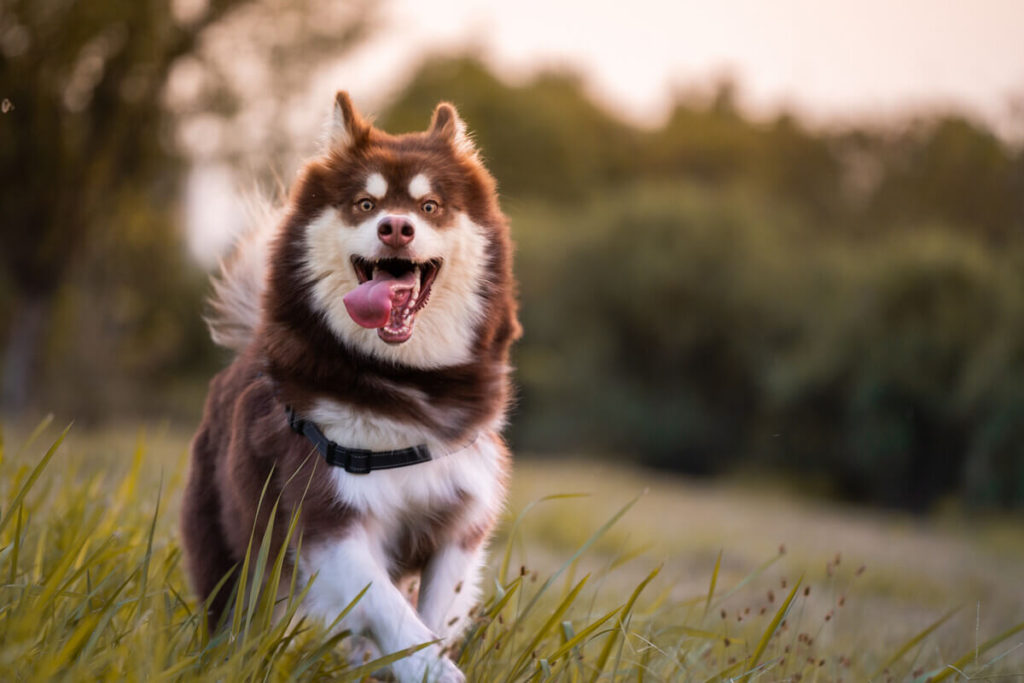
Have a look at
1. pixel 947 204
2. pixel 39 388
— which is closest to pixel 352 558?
pixel 39 388

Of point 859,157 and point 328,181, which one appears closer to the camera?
point 328,181

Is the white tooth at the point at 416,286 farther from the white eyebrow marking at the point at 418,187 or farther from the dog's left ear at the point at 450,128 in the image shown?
the dog's left ear at the point at 450,128

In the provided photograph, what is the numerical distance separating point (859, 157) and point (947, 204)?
3056mm

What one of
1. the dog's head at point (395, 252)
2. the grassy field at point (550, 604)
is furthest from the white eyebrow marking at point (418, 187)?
the grassy field at point (550, 604)

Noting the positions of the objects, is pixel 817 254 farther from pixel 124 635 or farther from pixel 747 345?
pixel 124 635

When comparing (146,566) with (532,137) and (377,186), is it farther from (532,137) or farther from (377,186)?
(532,137)

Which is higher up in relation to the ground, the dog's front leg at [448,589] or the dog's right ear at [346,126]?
the dog's right ear at [346,126]

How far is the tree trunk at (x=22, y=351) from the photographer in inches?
471

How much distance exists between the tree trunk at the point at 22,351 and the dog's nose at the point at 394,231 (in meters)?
10.9

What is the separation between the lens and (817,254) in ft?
59.2

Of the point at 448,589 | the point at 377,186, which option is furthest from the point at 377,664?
the point at 377,186

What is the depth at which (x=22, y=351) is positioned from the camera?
12.0m

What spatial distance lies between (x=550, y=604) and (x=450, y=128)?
196cm

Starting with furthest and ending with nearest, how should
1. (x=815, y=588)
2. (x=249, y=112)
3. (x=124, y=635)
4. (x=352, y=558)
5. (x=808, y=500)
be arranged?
1. (x=808, y=500)
2. (x=249, y=112)
3. (x=815, y=588)
4. (x=352, y=558)
5. (x=124, y=635)
